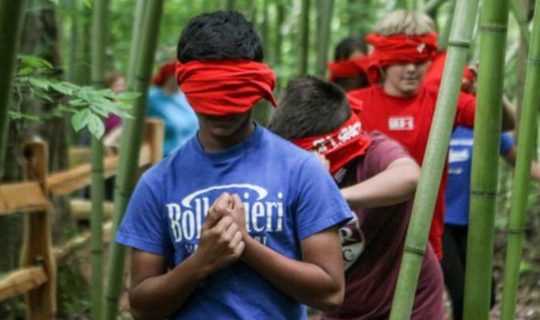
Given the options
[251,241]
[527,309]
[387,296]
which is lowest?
[527,309]

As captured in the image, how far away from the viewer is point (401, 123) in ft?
13.7

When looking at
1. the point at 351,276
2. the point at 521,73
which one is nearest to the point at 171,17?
the point at 521,73

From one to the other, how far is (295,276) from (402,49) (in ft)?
6.38

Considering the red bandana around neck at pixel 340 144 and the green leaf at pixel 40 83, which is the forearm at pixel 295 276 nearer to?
the red bandana around neck at pixel 340 144

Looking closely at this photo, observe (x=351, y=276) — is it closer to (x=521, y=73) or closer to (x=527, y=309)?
(x=521, y=73)

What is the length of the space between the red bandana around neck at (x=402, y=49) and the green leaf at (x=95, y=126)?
1.55 metres

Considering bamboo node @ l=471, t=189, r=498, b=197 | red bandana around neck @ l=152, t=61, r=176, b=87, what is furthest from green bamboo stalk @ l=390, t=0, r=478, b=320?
red bandana around neck @ l=152, t=61, r=176, b=87

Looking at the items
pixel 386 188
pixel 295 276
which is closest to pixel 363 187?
pixel 386 188

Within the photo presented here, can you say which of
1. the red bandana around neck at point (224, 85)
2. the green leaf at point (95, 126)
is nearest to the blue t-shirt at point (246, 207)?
the red bandana around neck at point (224, 85)

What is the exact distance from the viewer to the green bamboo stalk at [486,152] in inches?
113

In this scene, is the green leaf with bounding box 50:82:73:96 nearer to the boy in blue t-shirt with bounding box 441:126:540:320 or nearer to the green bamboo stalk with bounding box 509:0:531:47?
the green bamboo stalk with bounding box 509:0:531:47

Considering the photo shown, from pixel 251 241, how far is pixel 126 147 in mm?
1685

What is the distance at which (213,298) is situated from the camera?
2605mm

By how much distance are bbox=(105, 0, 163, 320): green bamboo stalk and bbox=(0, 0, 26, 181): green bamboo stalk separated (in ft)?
5.21
